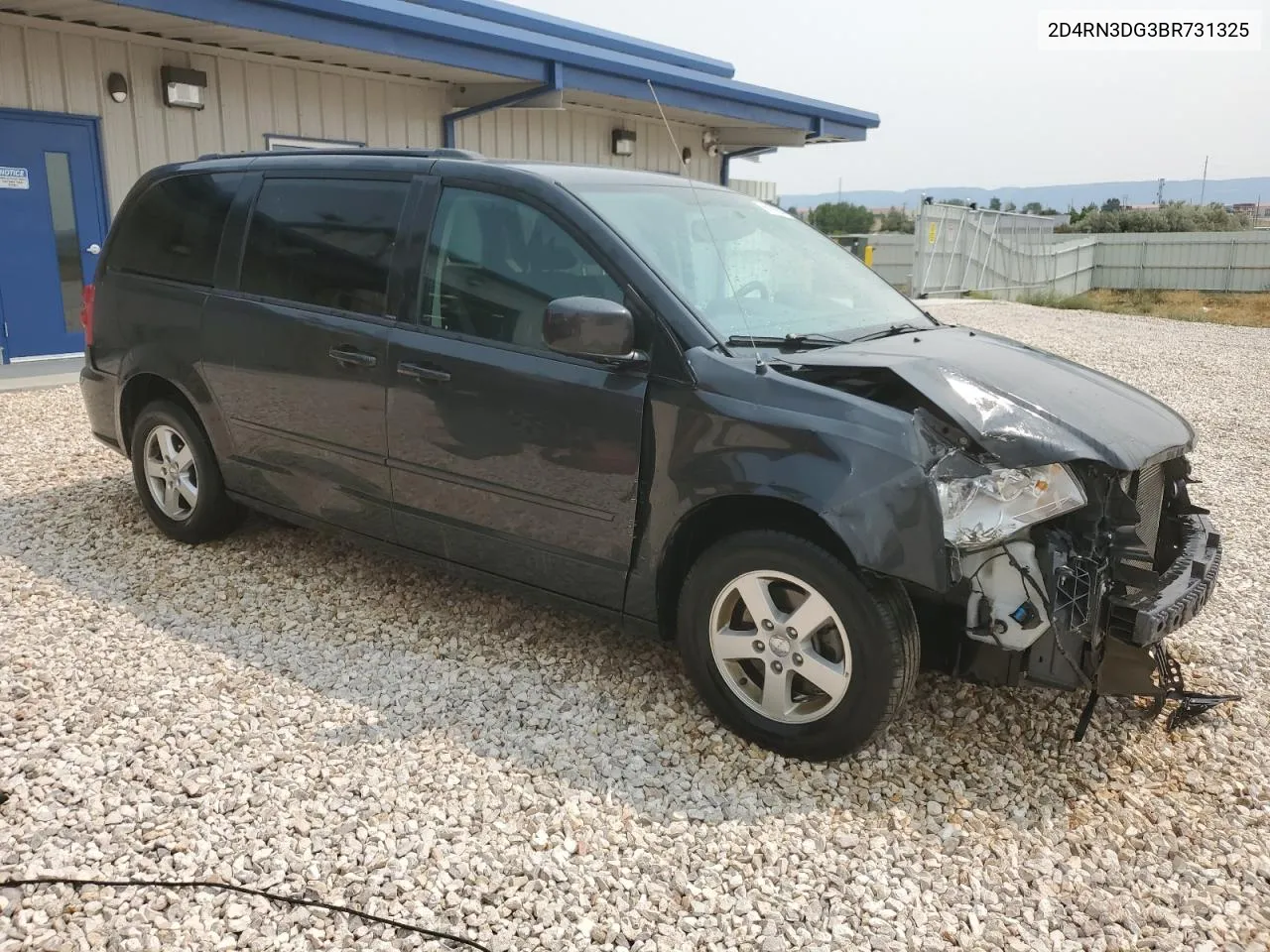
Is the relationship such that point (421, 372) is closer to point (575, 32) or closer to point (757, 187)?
point (575, 32)

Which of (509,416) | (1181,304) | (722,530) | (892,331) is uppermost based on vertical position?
(892,331)

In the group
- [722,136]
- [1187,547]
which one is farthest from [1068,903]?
[722,136]

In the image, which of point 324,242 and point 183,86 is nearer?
point 324,242

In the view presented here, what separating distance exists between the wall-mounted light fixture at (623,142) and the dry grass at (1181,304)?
1321 cm

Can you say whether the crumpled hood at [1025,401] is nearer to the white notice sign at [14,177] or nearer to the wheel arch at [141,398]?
the wheel arch at [141,398]

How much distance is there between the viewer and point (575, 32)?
53.2ft

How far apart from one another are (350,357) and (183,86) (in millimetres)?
7537

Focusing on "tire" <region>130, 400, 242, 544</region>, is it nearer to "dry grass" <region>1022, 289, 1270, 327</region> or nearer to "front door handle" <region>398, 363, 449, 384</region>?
"front door handle" <region>398, 363, 449, 384</region>

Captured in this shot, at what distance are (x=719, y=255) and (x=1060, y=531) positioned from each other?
1.61 meters

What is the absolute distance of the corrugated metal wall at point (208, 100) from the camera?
9.08m

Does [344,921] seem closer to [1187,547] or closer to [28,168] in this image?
[1187,547]

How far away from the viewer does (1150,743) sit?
134 inches

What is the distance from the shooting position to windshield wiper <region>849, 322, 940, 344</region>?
3.71m

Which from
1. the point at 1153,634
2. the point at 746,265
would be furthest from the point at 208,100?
the point at 1153,634
